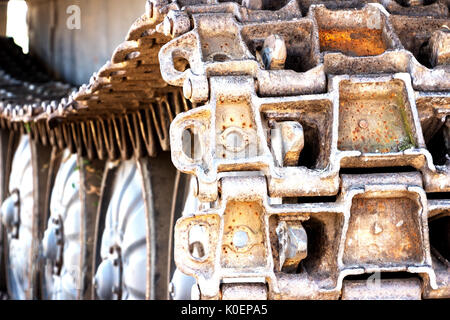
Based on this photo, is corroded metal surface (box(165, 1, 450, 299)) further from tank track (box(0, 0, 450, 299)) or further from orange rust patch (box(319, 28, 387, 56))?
orange rust patch (box(319, 28, 387, 56))

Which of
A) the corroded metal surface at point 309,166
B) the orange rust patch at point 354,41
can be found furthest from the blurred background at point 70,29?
the corroded metal surface at point 309,166

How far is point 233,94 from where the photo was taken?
8.41ft

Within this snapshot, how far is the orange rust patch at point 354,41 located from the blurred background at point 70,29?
232 centimetres

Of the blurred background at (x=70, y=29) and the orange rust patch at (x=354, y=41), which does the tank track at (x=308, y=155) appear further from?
the blurred background at (x=70, y=29)

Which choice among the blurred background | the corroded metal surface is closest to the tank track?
the corroded metal surface

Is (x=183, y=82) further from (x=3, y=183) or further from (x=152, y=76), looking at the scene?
(x=3, y=183)

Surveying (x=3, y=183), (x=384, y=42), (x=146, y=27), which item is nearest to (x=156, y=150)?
(x=146, y=27)

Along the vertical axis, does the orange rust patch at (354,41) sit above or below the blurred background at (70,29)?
below

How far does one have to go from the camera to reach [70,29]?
663 cm

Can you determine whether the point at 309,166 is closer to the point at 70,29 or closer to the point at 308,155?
the point at 308,155

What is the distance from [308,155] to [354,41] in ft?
1.49

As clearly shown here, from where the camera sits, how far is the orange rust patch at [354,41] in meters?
2.87

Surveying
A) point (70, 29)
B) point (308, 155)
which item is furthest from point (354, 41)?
point (70, 29)
